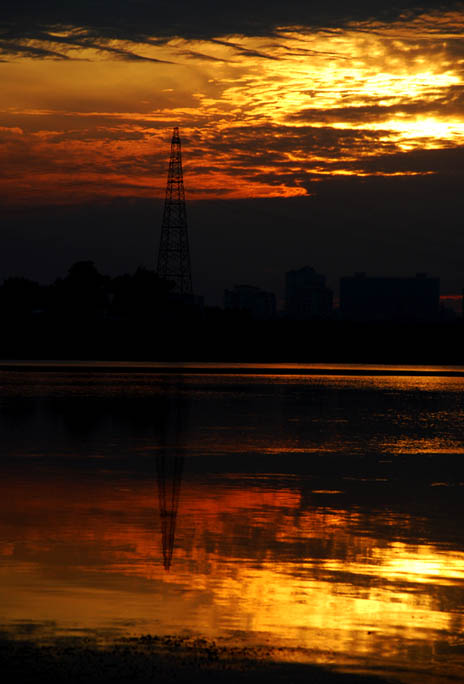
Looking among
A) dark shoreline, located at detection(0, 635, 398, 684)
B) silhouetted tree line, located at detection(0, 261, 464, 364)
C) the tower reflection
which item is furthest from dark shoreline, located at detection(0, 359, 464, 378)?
dark shoreline, located at detection(0, 635, 398, 684)

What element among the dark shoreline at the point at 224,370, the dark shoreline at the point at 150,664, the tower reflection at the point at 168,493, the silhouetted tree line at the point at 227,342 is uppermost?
the dark shoreline at the point at 150,664

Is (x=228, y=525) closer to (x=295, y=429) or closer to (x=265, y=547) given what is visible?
(x=265, y=547)

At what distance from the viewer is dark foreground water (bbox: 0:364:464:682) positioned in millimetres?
12391

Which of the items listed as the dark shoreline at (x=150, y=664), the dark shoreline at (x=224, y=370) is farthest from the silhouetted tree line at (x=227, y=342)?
the dark shoreline at (x=150, y=664)

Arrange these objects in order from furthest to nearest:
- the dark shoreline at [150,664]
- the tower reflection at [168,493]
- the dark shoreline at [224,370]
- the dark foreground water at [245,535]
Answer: the dark shoreline at [224,370] < the tower reflection at [168,493] < the dark foreground water at [245,535] < the dark shoreline at [150,664]

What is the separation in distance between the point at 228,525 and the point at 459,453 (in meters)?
13.6

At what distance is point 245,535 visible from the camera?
59.5ft

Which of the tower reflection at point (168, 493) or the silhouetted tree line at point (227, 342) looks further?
the silhouetted tree line at point (227, 342)

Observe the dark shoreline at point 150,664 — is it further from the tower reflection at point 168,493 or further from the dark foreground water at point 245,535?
the tower reflection at point 168,493

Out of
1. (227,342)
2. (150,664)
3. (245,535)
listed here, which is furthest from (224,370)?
(150,664)

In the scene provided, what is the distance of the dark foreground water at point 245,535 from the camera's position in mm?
12391

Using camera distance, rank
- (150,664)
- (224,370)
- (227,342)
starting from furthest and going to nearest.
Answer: (227,342), (224,370), (150,664)

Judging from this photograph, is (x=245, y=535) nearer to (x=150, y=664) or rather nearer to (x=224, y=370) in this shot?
(x=150, y=664)

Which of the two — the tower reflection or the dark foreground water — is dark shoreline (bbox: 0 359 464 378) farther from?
the tower reflection
